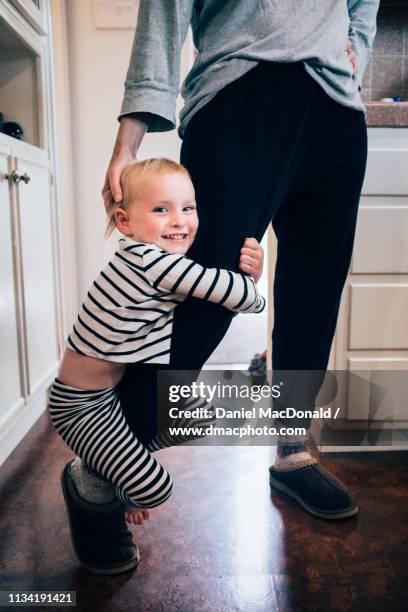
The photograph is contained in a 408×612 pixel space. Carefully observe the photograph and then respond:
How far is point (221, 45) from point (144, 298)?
15.9 inches

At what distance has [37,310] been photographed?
5.44ft

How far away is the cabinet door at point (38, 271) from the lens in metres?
1.55

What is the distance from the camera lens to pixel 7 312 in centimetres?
141

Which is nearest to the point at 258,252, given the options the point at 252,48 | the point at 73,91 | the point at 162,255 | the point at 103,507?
the point at 162,255

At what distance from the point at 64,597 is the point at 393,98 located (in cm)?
199

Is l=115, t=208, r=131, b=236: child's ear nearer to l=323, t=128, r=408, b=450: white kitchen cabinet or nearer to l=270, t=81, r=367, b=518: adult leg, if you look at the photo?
l=270, t=81, r=367, b=518: adult leg

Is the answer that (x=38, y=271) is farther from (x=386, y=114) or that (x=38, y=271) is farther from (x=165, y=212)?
(x=386, y=114)

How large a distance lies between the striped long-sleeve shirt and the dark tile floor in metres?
0.38

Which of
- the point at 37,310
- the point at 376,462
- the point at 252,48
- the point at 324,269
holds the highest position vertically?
the point at 252,48

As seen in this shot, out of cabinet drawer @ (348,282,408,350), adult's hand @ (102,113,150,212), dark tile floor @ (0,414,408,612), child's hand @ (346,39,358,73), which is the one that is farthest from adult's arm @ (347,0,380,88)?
dark tile floor @ (0,414,408,612)

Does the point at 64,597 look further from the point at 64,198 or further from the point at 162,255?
the point at 64,198

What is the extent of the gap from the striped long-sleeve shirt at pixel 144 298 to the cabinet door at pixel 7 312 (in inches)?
24.2

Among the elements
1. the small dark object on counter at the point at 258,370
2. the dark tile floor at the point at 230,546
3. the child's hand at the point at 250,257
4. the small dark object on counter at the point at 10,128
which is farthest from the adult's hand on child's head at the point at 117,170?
the small dark object on counter at the point at 258,370

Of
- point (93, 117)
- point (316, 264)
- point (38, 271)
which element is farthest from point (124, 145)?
point (93, 117)
